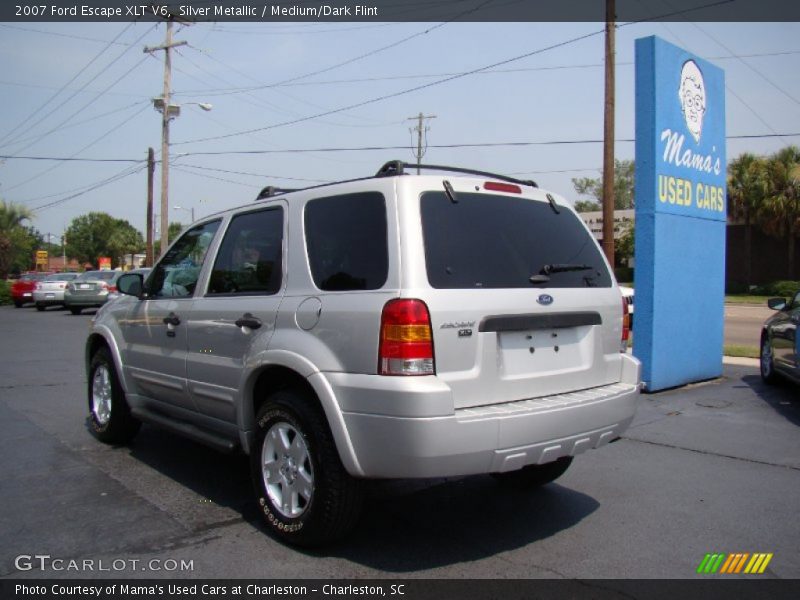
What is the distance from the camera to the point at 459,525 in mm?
4137

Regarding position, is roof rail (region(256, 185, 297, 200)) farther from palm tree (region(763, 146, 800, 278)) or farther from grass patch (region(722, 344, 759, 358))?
palm tree (region(763, 146, 800, 278))

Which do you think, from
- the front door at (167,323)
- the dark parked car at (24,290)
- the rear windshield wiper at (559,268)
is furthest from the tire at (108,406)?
the dark parked car at (24,290)

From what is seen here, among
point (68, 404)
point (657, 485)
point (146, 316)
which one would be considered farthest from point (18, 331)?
point (657, 485)

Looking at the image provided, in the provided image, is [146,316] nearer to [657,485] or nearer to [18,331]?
[657,485]

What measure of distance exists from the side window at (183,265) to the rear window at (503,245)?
6.56 feet

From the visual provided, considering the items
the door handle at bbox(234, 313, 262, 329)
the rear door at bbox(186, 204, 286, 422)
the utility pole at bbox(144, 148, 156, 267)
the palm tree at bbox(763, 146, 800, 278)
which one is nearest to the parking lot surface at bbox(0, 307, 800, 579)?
the rear door at bbox(186, 204, 286, 422)

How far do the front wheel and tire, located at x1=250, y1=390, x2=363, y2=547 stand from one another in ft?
22.8

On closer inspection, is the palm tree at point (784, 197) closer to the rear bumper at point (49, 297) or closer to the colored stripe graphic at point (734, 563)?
the rear bumper at point (49, 297)

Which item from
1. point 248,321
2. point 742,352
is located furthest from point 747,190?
point 248,321

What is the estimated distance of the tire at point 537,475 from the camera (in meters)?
4.66

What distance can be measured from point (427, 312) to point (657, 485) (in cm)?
269

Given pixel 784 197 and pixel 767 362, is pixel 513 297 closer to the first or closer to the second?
pixel 767 362

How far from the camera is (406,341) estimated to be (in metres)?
3.24

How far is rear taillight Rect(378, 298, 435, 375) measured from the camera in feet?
10.6
